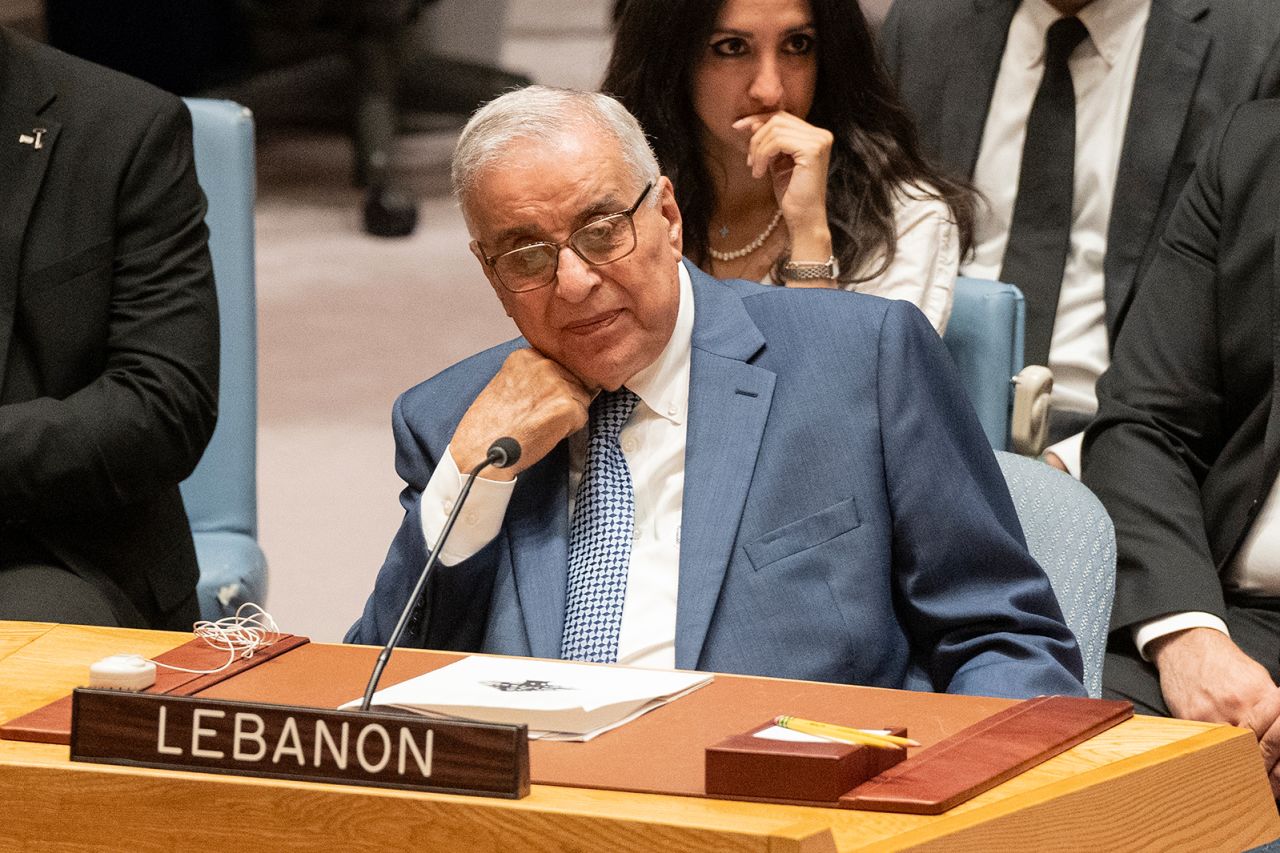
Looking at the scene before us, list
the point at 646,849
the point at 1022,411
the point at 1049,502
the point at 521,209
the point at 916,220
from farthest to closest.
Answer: the point at 916,220 < the point at 1022,411 < the point at 1049,502 < the point at 521,209 < the point at 646,849

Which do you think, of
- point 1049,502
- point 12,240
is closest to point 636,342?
point 1049,502

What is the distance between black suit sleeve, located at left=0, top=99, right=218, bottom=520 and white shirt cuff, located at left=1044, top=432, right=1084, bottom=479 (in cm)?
118

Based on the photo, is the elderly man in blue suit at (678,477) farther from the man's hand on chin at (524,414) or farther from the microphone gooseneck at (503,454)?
the microphone gooseneck at (503,454)

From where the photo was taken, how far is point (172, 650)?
1.59 metres

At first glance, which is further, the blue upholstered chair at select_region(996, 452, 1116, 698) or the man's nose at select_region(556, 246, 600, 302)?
the blue upholstered chair at select_region(996, 452, 1116, 698)

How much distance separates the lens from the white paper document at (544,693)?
134 cm

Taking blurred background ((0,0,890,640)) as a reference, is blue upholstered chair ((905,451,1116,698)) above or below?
above

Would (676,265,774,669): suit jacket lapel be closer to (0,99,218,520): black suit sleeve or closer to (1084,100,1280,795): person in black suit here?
(1084,100,1280,795): person in black suit

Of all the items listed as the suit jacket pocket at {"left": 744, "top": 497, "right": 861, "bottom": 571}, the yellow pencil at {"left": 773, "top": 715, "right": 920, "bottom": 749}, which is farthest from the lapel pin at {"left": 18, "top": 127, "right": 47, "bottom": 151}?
the yellow pencil at {"left": 773, "top": 715, "right": 920, "bottom": 749}

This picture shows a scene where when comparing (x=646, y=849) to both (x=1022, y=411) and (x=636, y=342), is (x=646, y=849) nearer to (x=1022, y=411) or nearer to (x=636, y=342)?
(x=636, y=342)

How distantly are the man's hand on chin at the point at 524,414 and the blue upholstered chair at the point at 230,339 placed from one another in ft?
3.39

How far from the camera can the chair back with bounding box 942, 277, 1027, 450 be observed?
2.58 meters

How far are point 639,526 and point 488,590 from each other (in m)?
0.17

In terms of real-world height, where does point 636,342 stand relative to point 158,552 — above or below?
above
